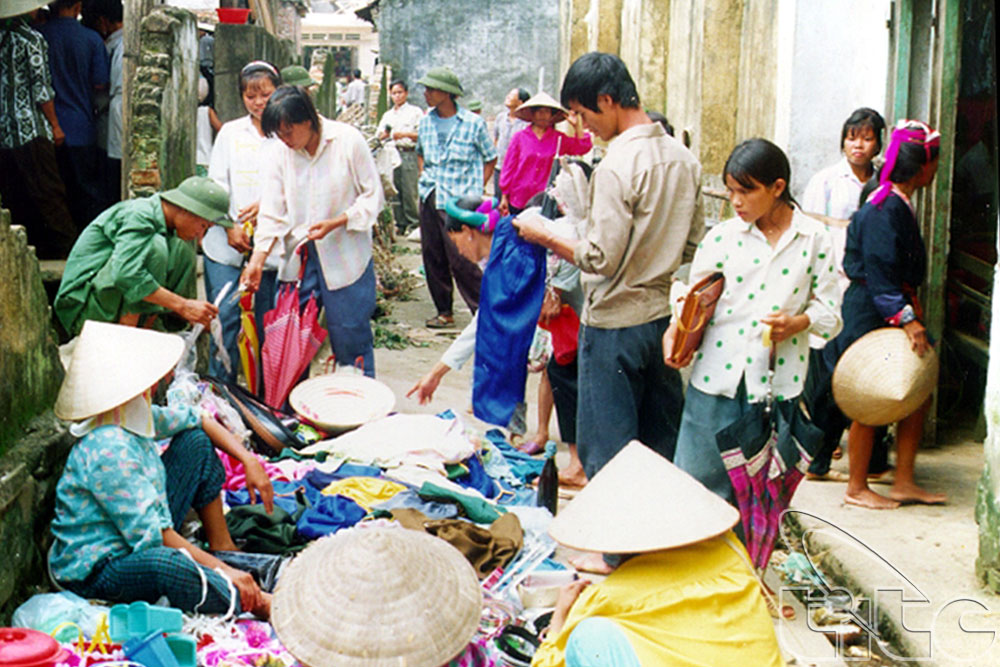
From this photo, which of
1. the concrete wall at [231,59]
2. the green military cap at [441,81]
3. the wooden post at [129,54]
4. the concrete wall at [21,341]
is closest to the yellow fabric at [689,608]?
the concrete wall at [21,341]

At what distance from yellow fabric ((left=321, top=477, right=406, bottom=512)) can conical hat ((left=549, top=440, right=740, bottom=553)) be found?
249 centimetres

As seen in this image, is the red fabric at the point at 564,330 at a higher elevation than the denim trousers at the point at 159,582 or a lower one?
higher

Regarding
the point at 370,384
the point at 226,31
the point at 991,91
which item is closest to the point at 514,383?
the point at 370,384

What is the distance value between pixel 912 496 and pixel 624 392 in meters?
1.73

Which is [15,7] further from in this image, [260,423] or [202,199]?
[260,423]

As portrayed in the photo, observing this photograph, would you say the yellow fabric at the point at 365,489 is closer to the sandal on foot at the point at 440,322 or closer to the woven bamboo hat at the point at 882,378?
the woven bamboo hat at the point at 882,378

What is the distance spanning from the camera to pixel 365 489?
5.48 meters

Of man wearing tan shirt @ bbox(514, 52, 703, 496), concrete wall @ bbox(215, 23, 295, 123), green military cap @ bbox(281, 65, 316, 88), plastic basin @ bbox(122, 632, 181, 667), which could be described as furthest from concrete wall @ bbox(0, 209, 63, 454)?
green military cap @ bbox(281, 65, 316, 88)

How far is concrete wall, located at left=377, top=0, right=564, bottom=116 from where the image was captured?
23.3 metres

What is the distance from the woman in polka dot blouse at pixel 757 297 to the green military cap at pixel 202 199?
7.72ft

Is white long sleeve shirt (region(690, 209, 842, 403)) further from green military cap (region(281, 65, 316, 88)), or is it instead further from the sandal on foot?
the sandal on foot

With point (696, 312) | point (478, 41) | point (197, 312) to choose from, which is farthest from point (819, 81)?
point (478, 41)

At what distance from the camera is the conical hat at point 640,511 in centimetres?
278

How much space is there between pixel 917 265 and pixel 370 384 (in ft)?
9.62
